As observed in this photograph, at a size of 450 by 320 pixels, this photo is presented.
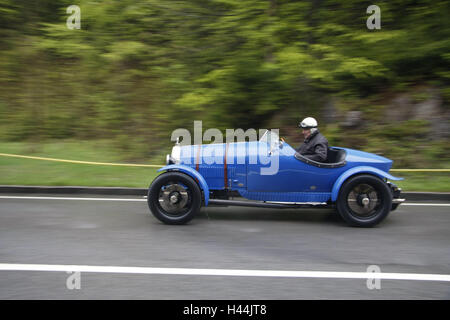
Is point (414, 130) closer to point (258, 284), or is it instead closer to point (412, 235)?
point (412, 235)

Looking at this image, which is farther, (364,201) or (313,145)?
(313,145)

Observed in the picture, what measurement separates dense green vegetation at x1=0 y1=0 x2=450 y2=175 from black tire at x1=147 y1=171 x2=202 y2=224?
4296 millimetres

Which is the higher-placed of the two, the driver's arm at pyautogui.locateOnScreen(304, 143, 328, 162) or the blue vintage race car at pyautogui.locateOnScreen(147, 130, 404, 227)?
the driver's arm at pyautogui.locateOnScreen(304, 143, 328, 162)

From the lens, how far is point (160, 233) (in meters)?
5.79

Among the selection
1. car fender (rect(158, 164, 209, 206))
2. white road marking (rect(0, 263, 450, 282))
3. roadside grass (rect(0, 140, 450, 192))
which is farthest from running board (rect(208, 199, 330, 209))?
roadside grass (rect(0, 140, 450, 192))

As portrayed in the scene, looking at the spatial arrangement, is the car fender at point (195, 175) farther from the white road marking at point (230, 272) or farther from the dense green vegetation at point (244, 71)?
the dense green vegetation at point (244, 71)

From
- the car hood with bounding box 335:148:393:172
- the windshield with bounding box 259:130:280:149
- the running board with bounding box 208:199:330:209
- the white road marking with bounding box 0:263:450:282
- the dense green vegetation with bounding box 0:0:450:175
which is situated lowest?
the white road marking with bounding box 0:263:450:282

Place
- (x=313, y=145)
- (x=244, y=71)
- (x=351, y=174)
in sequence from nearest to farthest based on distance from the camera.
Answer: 1. (x=351, y=174)
2. (x=313, y=145)
3. (x=244, y=71)

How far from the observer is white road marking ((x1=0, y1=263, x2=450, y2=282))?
4363 millimetres

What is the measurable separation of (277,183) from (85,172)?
15.6ft

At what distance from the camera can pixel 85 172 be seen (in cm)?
922

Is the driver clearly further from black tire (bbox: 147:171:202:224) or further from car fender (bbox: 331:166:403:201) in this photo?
black tire (bbox: 147:171:202:224)

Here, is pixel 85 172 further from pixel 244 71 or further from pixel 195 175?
pixel 244 71

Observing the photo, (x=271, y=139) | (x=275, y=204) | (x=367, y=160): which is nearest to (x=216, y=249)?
(x=275, y=204)
